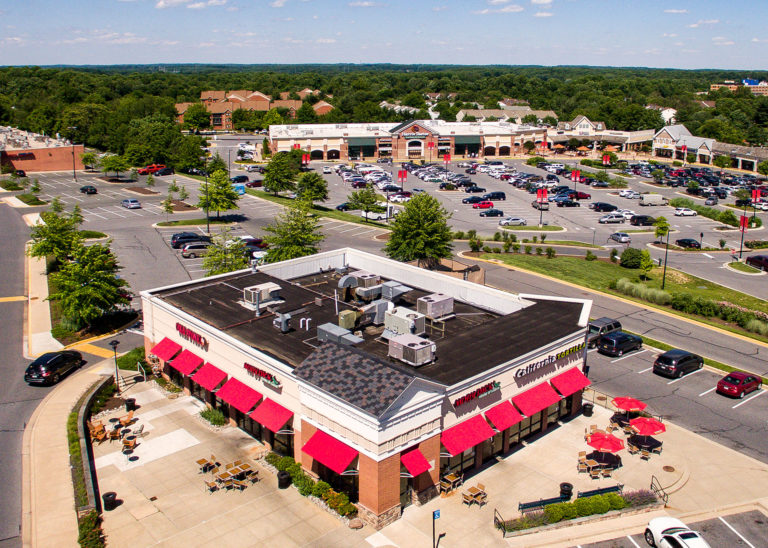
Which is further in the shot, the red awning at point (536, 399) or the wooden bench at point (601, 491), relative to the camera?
the red awning at point (536, 399)

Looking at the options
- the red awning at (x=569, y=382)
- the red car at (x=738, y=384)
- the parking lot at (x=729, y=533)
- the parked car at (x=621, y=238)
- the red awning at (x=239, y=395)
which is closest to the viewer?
the parking lot at (x=729, y=533)

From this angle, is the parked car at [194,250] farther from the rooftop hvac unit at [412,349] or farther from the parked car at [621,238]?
the parked car at [621,238]

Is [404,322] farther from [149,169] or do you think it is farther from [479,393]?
[149,169]

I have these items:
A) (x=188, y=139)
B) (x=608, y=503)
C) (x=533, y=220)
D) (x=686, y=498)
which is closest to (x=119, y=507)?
(x=608, y=503)

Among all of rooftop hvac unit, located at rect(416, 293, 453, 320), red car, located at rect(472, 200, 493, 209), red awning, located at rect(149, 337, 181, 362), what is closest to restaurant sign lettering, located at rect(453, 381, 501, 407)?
rooftop hvac unit, located at rect(416, 293, 453, 320)

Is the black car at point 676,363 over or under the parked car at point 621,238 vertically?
under

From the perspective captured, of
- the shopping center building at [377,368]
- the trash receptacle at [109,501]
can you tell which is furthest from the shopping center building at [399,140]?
→ the trash receptacle at [109,501]

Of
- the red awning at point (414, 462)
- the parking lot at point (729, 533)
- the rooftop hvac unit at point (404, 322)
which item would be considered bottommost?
the parking lot at point (729, 533)
